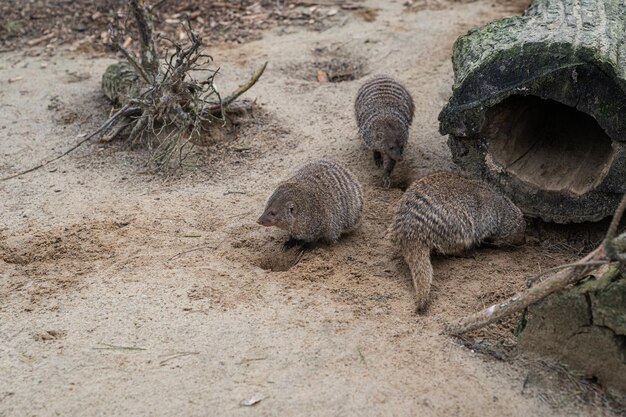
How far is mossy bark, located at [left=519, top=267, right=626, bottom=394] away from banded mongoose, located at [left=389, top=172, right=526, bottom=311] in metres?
0.93

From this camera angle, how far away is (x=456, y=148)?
450 centimetres

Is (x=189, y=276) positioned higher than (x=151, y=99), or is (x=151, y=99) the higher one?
(x=151, y=99)

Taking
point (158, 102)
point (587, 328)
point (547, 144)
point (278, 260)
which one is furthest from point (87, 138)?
point (587, 328)

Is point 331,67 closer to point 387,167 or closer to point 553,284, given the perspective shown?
point 387,167

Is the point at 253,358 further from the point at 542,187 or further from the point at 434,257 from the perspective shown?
the point at 542,187

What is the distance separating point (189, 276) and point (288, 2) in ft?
17.3

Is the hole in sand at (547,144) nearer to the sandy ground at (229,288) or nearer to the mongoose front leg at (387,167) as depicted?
the sandy ground at (229,288)

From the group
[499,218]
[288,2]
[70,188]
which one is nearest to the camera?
[499,218]

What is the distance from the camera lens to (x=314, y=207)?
4430mm

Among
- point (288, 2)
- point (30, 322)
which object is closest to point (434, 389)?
point (30, 322)

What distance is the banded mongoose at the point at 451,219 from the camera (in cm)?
409

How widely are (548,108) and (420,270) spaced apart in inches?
69.5

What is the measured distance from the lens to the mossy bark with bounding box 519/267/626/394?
2.95 m

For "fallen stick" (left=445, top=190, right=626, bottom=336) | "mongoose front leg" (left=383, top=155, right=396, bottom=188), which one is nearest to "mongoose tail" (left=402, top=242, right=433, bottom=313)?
"fallen stick" (left=445, top=190, right=626, bottom=336)
